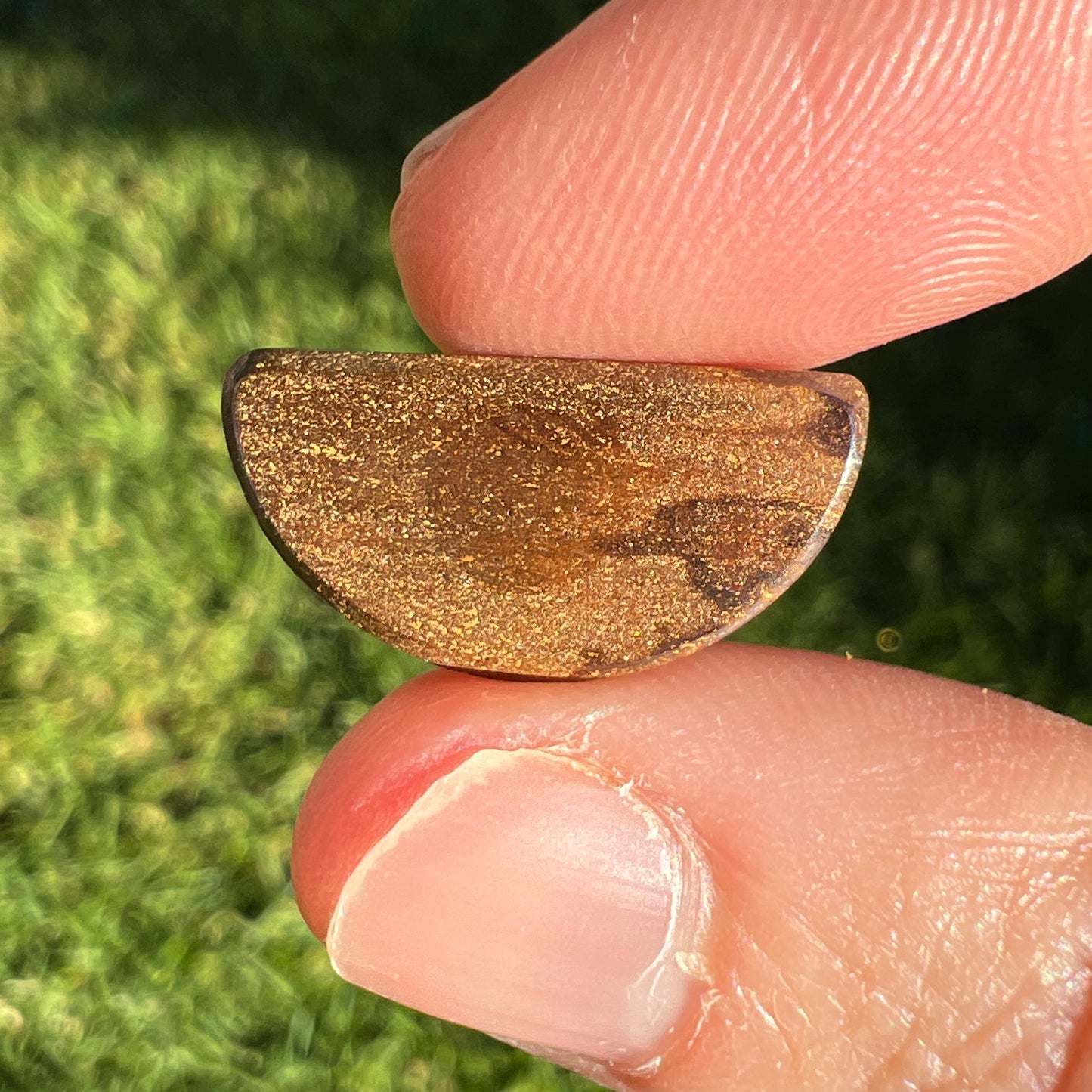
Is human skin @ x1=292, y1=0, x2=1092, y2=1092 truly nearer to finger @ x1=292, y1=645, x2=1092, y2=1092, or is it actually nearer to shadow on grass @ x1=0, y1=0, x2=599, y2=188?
finger @ x1=292, y1=645, x2=1092, y2=1092

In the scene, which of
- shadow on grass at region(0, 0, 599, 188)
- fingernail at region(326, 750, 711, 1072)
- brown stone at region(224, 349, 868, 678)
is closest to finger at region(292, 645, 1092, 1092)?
fingernail at region(326, 750, 711, 1072)

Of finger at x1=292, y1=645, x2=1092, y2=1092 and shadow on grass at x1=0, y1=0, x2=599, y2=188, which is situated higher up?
shadow on grass at x1=0, y1=0, x2=599, y2=188

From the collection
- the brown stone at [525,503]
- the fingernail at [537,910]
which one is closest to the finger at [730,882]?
the fingernail at [537,910]

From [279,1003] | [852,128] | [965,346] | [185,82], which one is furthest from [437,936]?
[185,82]

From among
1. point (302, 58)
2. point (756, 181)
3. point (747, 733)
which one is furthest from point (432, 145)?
point (302, 58)

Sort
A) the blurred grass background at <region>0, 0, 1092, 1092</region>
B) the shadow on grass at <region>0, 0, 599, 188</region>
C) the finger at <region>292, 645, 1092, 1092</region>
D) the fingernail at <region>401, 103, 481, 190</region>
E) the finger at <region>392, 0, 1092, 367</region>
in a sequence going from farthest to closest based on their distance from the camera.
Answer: the shadow on grass at <region>0, 0, 599, 188</region> → the blurred grass background at <region>0, 0, 1092, 1092</region> → the fingernail at <region>401, 103, 481, 190</region> → the finger at <region>392, 0, 1092, 367</region> → the finger at <region>292, 645, 1092, 1092</region>
